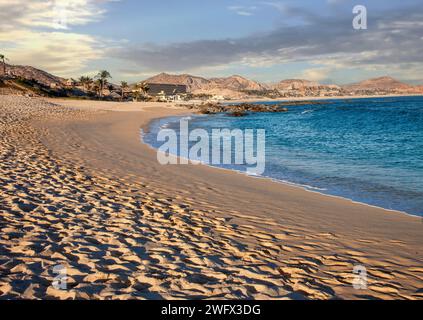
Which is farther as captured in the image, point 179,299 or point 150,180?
point 150,180

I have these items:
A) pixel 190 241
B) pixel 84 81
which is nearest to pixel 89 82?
pixel 84 81

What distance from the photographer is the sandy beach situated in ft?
13.8

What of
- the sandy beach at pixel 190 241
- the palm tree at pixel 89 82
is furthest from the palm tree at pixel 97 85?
the sandy beach at pixel 190 241

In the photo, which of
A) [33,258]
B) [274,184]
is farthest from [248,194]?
[33,258]

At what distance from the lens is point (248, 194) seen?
951cm

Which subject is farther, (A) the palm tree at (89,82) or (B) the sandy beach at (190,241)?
(A) the palm tree at (89,82)

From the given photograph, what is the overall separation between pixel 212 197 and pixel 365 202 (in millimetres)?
4014

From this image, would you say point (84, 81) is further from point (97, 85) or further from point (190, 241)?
point (190, 241)

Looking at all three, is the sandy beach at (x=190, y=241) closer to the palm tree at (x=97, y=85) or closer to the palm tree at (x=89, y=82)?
the palm tree at (x=97, y=85)

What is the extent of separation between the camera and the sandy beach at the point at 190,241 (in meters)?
4.22

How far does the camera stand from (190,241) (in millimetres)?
5723

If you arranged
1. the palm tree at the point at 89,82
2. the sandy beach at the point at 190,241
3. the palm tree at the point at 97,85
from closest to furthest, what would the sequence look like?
1. the sandy beach at the point at 190,241
2. the palm tree at the point at 97,85
3. the palm tree at the point at 89,82

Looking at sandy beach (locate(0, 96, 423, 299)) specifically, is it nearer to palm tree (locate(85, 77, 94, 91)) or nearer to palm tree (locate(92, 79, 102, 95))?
palm tree (locate(92, 79, 102, 95))
